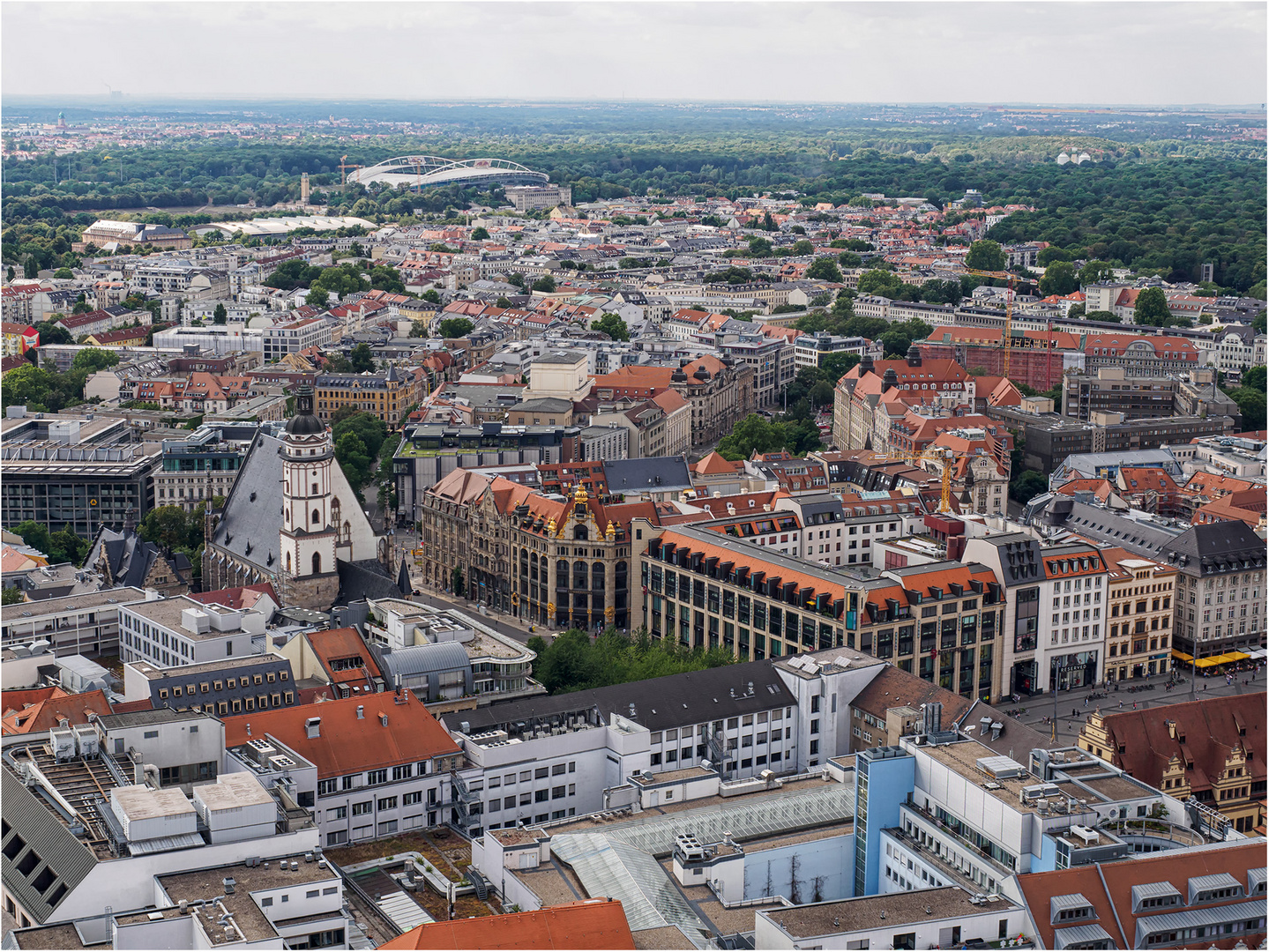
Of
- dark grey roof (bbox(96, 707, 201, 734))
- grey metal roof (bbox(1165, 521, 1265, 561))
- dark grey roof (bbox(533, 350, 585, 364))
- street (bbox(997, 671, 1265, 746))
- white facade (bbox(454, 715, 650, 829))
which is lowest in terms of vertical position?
street (bbox(997, 671, 1265, 746))

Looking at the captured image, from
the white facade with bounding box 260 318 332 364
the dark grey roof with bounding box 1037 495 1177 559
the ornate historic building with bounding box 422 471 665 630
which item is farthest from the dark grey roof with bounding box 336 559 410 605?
the white facade with bounding box 260 318 332 364

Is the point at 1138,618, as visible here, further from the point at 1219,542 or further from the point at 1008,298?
the point at 1008,298

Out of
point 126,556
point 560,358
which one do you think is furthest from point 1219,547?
point 560,358

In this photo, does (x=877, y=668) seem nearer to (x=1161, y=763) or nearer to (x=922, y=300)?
(x=1161, y=763)

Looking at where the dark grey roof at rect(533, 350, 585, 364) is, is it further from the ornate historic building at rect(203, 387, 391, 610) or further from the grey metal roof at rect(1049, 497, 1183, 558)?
the ornate historic building at rect(203, 387, 391, 610)

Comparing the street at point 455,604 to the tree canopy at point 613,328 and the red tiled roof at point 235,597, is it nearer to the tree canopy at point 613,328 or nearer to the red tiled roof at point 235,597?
the red tiled roof at point 235,597

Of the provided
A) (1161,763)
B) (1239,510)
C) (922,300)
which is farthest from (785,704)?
(922,300)
